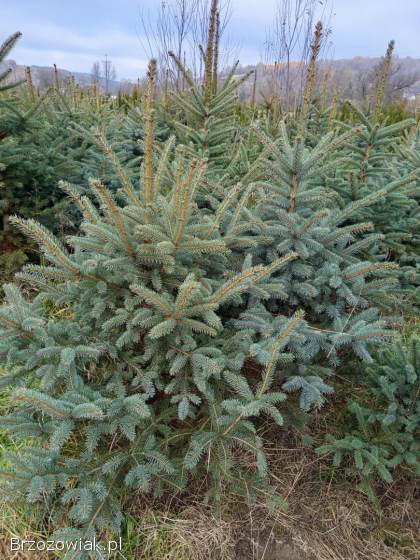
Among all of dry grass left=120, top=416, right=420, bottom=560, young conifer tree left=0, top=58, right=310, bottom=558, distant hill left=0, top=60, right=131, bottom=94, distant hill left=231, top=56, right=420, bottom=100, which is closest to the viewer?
young conifer tree left=0, top=58, right=310, bottom=558

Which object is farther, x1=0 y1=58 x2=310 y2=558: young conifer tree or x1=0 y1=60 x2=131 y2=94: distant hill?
x1=0 y1=60 x2=131 y2=94: distant hill

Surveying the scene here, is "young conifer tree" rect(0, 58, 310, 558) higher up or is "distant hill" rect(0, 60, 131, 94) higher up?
"distant hill" rect(0, 60, 131, 94)

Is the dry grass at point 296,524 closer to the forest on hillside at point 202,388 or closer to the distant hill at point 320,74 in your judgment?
the forest on hillside at point 202,388

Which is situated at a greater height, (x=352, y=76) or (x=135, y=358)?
(x=352, y=76)

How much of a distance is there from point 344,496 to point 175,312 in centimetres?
134

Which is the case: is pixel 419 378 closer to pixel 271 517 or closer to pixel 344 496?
pixel 344 496

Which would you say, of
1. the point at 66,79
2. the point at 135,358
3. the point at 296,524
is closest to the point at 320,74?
the point at 66,79

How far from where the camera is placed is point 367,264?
2344 mm

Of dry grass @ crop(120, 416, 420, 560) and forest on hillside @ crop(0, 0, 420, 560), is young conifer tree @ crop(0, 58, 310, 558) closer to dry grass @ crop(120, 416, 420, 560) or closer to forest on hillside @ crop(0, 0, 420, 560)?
forest on hillside @ crop(0, 0, 420, 560)

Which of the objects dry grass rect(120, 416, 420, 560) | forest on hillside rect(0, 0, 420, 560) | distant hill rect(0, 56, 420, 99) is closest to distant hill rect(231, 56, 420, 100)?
distant hill rect(0, 56, 420, 99)

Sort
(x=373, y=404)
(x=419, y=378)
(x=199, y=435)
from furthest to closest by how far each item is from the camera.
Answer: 1. (x=373, y=404)
2. (x=419, y=378)
3. (x=199, y=435)

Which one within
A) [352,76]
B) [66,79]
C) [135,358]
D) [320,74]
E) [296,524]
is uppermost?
[352,76]

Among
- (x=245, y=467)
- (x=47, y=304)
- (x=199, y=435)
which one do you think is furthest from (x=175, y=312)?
(x=47, y=304)

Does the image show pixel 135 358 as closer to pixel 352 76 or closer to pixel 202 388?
pixel 202 388
